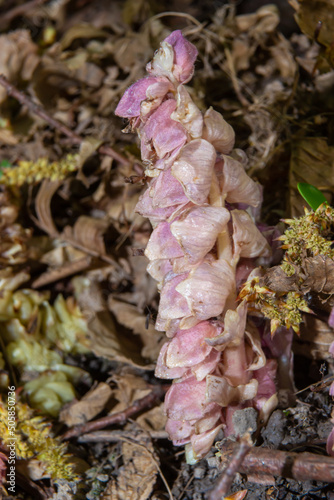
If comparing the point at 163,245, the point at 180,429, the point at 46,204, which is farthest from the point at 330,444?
the point at 46,204

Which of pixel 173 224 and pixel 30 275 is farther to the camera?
pixel 30 275

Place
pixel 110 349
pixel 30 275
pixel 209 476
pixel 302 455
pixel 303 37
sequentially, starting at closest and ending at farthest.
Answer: pixel 302 455 < pixel 209 476 < pixel 110 349 < pixel 30 275 < pixel 303 37

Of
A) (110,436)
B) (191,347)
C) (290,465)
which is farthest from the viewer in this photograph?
(110,436)

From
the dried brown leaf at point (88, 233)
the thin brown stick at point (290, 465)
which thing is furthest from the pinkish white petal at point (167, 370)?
the dried brown leaf at point (88, 233)

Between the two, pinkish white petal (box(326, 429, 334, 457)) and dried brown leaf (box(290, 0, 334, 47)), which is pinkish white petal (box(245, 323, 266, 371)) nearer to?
pinkish white petal (box(326, 429, 334, 457))

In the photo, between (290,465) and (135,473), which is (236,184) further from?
(135,473)

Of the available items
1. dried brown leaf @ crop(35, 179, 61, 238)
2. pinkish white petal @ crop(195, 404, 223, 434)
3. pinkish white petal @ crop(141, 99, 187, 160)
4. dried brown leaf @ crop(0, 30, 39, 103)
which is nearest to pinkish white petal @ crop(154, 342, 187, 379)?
pinkish white petal @ crop(195, 404, 223, 434)

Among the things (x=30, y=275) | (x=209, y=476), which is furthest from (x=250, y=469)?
(x=30, y=275)

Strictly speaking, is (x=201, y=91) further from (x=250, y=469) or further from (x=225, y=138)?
(x=250, y=469)
